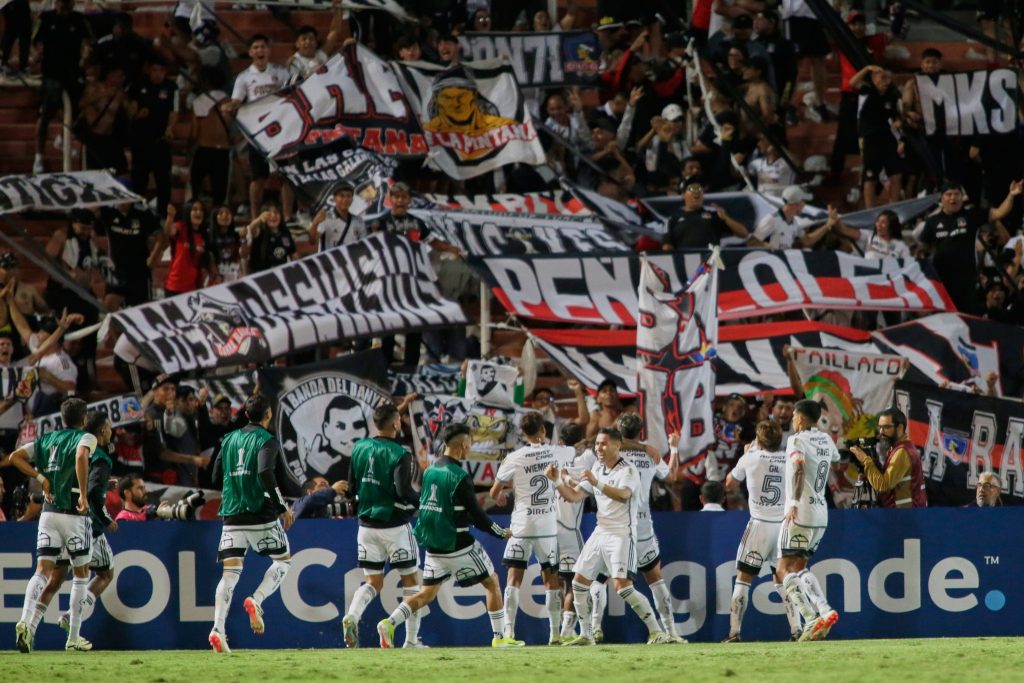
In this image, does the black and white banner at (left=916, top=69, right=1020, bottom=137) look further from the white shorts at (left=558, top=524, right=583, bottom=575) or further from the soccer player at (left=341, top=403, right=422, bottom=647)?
the soccer player at (left=341, top=403, right=422, bottom=647)

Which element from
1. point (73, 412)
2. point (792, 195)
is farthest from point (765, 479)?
point (792, 195)

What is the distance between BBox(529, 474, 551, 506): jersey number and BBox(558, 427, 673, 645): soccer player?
209 mm

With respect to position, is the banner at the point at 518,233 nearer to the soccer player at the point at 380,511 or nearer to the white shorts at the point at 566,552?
the white shorts at the point at 566,552

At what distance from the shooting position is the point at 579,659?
506 inches

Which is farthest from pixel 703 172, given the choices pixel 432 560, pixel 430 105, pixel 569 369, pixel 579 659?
pixel 579 659

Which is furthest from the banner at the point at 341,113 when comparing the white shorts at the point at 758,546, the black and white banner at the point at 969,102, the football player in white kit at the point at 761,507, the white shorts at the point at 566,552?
the white shorts at the point at 758,546

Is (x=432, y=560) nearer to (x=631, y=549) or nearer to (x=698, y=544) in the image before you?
(x=631, y=549)

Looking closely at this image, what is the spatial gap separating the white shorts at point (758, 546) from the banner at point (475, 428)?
305 centimetres

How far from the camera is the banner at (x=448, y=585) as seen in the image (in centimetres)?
1606

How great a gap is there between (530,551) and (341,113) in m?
7.91

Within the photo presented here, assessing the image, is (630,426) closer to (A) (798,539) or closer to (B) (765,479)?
(B) (765,479)

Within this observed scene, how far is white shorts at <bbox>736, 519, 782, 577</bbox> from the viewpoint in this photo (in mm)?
15445

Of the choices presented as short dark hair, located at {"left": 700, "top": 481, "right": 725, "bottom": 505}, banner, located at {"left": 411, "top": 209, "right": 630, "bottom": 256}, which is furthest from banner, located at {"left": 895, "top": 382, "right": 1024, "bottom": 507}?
banner, located at {"left": 411, "top": 209, "right": 630, "bottom": 256}

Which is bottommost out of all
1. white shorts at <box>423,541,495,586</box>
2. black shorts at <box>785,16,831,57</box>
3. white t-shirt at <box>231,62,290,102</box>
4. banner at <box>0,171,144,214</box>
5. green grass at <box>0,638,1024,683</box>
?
green grass at <box>0,638,1024,683</box>
